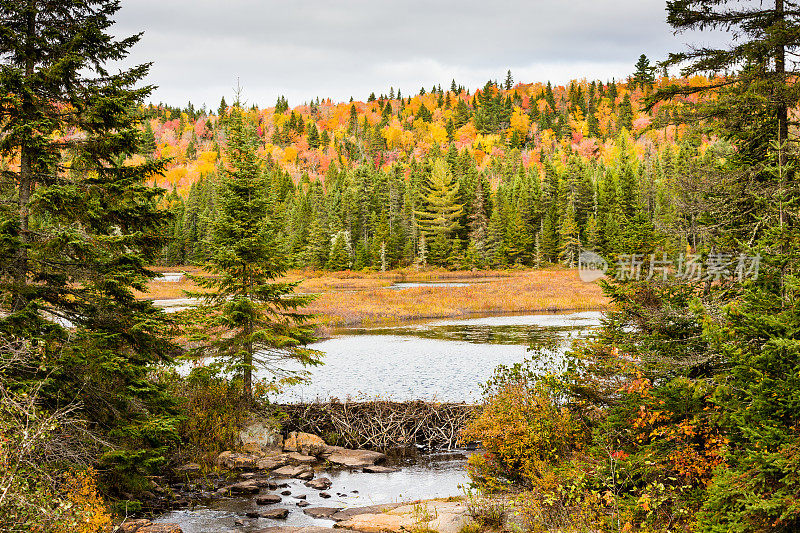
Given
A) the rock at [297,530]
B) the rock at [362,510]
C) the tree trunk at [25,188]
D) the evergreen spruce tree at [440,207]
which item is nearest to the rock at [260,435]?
the rock at [362,510]

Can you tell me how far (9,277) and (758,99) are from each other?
1359 cm

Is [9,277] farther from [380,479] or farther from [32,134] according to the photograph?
[380,479]

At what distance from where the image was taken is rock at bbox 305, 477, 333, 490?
1359 centimetres

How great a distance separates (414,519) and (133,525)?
5120 mm

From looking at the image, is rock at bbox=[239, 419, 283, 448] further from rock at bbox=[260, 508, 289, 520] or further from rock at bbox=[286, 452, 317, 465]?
rock at bbox=[260, 508, 289, 520]

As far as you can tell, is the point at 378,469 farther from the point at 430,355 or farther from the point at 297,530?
the point at 430,355

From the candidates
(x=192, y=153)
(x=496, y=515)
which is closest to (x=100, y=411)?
(x=496, y=515)

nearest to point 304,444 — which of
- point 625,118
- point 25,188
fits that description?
point 25,188

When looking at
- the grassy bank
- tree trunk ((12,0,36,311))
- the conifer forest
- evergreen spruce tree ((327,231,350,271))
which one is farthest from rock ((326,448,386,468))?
evergreen spruce tree ((327,231,350,271))

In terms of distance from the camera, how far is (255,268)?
52.5 ft

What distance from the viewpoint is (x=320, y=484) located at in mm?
13672
